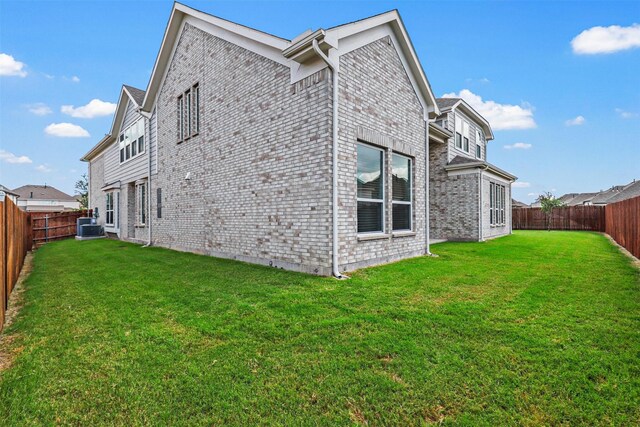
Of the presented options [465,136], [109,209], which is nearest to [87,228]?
[109,209]

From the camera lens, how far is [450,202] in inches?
575

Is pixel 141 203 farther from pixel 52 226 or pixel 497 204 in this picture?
pixel 497 204

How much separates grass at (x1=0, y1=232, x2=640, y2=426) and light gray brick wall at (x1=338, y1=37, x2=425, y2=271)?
149 centimetres

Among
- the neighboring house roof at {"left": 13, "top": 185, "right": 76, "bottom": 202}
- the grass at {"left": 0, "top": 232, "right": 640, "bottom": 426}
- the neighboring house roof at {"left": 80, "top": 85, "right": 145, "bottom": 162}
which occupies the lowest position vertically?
the grass at {"left": 0, "top": 232, "right": 640, "bottom": 426}

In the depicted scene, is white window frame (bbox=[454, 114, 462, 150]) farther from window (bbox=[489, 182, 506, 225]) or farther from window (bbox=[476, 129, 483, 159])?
window (bbox=[476, 129, 483, 159])

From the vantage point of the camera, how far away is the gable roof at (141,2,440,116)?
618 centimetres

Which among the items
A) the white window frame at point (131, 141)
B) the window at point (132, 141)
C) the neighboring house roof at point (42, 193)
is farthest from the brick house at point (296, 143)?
the neighboring house roof at point (42, 193)

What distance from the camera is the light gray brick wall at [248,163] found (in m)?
6.38

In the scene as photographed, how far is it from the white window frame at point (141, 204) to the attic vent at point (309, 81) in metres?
10.6

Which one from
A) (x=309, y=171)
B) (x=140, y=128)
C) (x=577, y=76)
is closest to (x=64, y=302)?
(x=309, y=171)

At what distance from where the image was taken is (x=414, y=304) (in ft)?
14.4

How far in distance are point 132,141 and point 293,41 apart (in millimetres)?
12879

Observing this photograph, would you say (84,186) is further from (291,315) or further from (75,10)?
(291,315)

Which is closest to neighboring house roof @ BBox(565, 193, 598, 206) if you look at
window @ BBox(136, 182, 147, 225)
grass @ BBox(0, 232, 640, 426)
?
grass @ BBox(0, 232, 640, 426)
